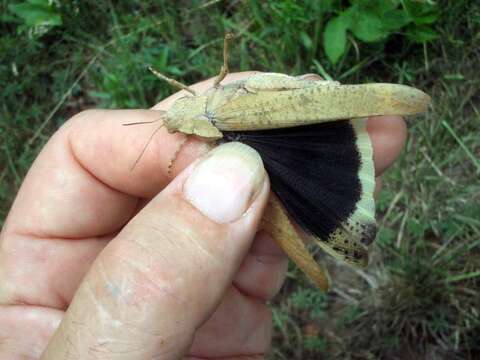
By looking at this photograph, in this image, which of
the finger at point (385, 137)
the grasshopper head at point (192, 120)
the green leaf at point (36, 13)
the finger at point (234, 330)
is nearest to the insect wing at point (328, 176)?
the grasshopper head at point (192, 120)

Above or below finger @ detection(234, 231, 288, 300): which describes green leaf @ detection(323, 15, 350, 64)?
above

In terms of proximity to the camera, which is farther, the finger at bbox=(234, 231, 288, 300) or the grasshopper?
the finger at bbox=(234, 231, 288, 300)

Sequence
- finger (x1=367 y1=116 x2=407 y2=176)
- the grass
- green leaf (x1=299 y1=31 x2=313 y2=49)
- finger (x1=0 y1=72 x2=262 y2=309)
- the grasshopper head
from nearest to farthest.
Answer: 1. the grasshopper head
2. finger (x1=367 y1=116 x2=407 y2=176)
3. finger (x1=0 y1=72 x2=262 y2=309)
4. the grass
5. green leaf (x1=299 y1=31 x2=313 y2=49)

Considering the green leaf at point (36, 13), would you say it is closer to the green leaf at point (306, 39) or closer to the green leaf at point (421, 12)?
the green leaf at point (306, 39)

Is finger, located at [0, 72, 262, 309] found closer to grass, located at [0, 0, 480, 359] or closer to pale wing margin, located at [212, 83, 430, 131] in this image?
pale wing margin, located at [212, 83, 430, 131]

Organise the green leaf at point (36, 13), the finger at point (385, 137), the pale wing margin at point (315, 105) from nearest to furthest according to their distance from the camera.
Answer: the pale wing margin at point (315, 105), the finger at point (385, 137), the green leaf at point (36, 13)

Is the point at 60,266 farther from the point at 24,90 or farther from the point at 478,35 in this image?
the point at 478,35

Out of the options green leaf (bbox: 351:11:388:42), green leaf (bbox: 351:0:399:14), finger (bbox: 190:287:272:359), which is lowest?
finger (bbox: 190:287:272:359)

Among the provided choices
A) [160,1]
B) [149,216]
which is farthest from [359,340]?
[160,1]

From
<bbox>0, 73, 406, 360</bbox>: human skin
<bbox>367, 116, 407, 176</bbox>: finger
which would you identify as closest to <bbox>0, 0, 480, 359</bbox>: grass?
<bbox>0, 73, 406, 360</bbox>: human skin
